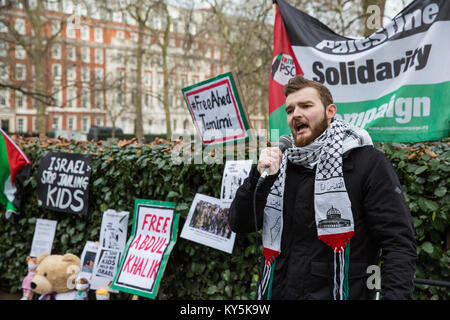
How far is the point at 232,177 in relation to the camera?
13.5 ft

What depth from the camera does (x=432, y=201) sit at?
10.9 feet

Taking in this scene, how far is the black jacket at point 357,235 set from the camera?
6.60 feet

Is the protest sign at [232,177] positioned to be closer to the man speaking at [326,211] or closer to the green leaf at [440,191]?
the green leaf at [440,191]

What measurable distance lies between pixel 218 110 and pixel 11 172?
3223mm

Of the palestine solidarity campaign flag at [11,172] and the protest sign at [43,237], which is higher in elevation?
the palestine solidarity campaign flag at [11,172]

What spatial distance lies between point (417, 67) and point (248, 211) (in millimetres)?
2285

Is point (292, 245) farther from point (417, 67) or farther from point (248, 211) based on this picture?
point (417, 67)

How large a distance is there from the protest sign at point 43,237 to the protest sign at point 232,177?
272cm

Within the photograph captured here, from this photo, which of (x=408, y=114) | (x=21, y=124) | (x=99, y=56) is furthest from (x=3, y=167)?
(x=21, y=124)

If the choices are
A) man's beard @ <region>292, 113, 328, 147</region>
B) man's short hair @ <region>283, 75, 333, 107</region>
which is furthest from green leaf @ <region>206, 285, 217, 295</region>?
man's short hair @ <region>283, 75, 333, 107</region>

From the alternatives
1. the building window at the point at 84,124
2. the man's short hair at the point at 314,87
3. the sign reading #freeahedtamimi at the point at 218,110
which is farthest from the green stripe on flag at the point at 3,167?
the building window at the point at 84,124
